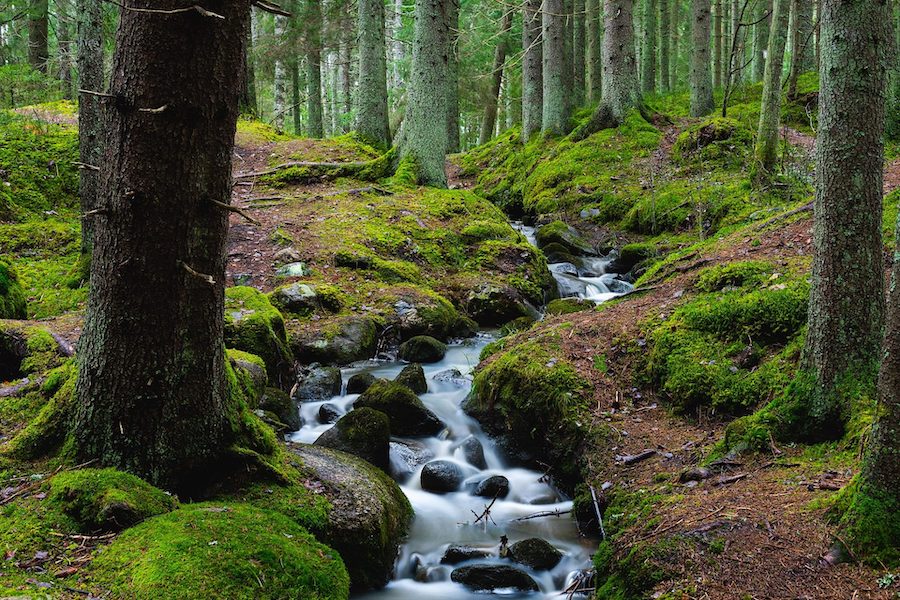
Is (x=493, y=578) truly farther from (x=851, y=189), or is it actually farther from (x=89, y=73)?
(x=89, y=73)

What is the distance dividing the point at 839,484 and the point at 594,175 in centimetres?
1194

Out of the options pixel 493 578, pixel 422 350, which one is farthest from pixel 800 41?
pixel 493 578

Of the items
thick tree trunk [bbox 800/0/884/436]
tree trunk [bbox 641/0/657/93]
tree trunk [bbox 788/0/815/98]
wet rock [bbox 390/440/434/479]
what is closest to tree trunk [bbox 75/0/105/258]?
wet rock [bbox 390/440/434/479]

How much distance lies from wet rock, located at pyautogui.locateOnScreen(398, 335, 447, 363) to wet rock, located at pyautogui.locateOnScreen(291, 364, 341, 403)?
3.59 ft

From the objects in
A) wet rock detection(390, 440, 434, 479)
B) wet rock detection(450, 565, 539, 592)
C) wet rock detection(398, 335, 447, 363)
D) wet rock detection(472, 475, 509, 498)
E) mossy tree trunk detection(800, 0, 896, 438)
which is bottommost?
wet rock detection(450, 565, 539, 592)

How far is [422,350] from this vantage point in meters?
8.08

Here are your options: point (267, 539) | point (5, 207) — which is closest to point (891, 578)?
point (267, 539)

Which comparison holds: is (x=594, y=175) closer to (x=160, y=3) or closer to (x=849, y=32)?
(x=849, y=32)

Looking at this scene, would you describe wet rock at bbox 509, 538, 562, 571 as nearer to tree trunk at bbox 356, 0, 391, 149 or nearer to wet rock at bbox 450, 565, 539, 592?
wet rock at bbox 450, 565, 539, 592

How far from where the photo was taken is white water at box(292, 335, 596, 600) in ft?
14.8

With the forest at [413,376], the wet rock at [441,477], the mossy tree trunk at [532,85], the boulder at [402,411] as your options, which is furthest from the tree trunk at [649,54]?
the wet rock at [441,477]

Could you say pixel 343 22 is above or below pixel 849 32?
above

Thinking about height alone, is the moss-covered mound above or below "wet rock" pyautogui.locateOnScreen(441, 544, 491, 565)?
above

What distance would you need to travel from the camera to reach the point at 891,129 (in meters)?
11.8
